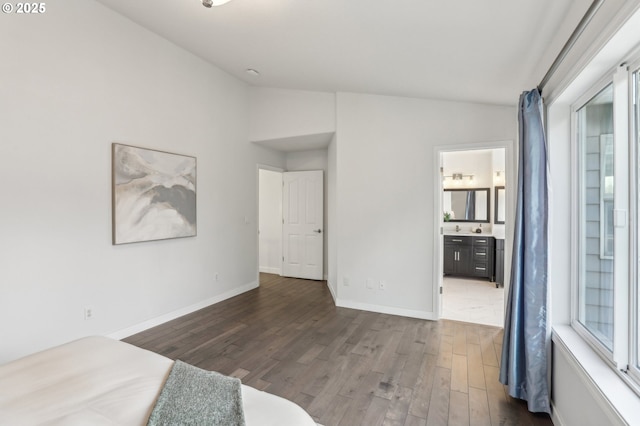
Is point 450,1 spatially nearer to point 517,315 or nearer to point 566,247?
point 566,247

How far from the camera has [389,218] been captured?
149 inches

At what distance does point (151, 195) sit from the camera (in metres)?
3.31

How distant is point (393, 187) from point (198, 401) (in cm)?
319

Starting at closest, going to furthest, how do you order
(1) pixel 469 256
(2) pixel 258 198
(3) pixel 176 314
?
(3) pixel 176 314
(2) pixel 258 198
(1) pixel 469 256

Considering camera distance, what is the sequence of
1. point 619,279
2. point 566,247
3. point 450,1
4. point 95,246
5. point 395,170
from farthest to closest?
point 395,170 < point 95,246 < point 566,247 < point 450,1 < point 619,279

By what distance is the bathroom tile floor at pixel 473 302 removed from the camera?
12.1 ft

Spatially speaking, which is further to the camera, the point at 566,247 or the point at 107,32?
the point at 107,32

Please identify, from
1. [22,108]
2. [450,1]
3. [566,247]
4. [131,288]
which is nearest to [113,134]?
[22,108]

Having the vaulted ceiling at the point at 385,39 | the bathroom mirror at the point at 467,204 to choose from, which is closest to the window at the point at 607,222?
the vaulted ceiling at the point at 385,39

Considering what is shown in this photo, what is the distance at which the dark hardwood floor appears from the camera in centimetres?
198

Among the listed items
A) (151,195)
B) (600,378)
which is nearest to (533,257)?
(600,378)

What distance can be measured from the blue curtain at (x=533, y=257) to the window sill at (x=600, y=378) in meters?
0.14

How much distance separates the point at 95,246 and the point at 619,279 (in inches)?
151

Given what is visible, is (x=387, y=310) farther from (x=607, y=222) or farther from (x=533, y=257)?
(x=607, y=222)
